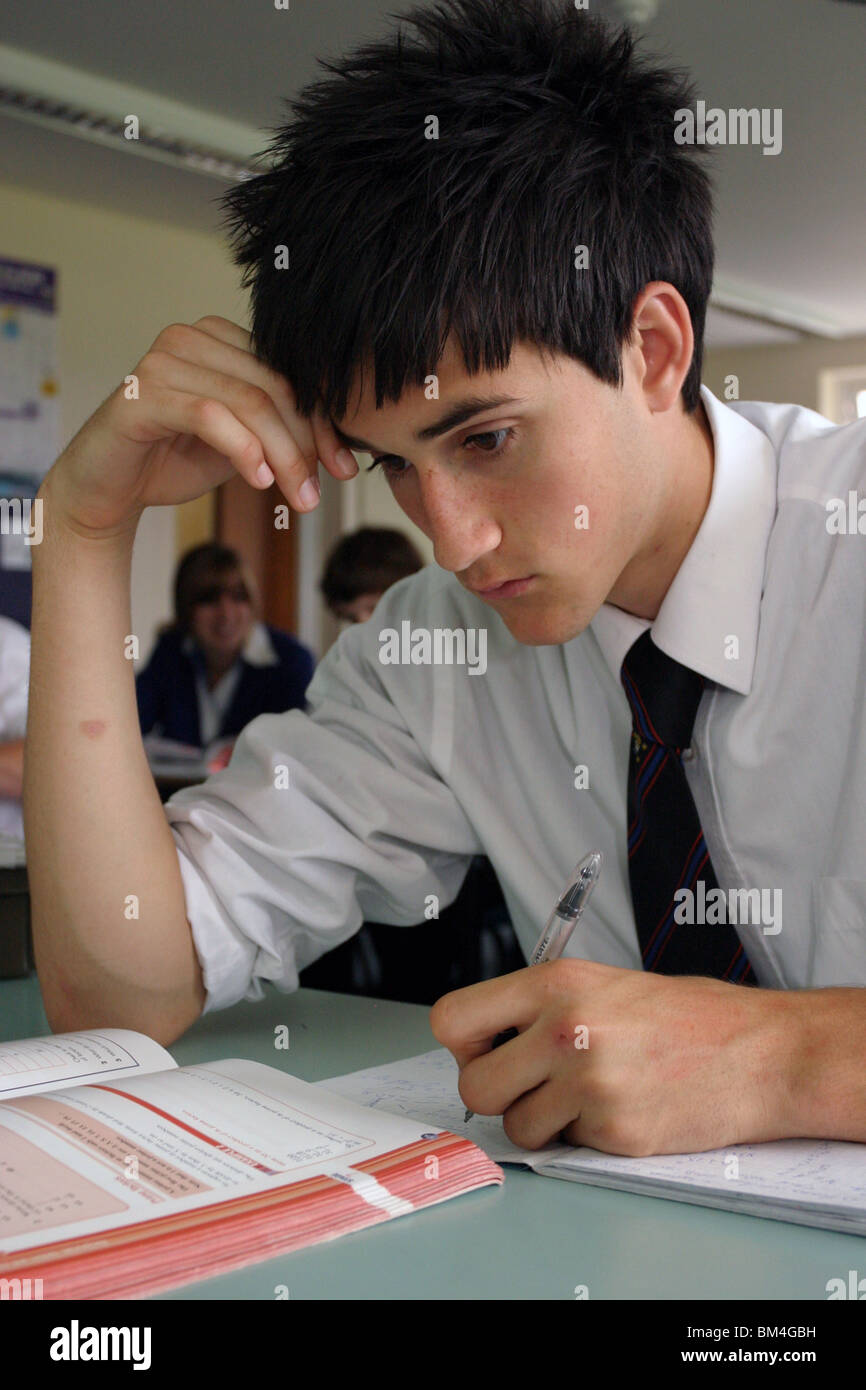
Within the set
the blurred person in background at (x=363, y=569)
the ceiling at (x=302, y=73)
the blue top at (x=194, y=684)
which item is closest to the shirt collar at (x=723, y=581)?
the ceiling at (x=302, y=73)

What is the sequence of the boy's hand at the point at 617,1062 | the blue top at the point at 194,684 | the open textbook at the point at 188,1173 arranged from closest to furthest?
the open textbook at the point at 188,1173 → the boy's hand at the point at 617,1062 → the blue top at the point at 194,684

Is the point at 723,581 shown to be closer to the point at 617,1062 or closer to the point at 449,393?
the point at 449,393

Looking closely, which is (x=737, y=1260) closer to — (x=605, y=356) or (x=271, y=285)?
(x=605, y=356)

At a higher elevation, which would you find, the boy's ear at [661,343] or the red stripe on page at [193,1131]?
the boy's ear at [661,343]

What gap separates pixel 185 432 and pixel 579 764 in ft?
1.50

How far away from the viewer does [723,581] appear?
42.8 inches

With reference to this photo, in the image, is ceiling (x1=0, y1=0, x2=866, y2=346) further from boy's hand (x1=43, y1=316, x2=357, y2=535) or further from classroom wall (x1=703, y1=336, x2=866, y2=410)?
boy's hand (x1=43, y1=316, x2=357, y2=535)

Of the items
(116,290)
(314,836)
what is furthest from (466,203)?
(116,290)

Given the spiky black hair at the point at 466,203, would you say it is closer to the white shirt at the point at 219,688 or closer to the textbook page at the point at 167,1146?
the textbook page at the point at 167,1146

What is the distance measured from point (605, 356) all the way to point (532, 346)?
0.08 metres

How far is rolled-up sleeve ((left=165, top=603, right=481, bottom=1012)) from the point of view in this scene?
111cm

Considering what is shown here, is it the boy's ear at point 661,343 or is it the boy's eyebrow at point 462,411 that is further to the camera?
the boy's ear at point 661,343

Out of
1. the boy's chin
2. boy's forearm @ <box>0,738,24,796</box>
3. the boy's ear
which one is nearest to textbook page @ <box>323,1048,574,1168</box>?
the boy's chin

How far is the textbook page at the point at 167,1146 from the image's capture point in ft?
2.00
